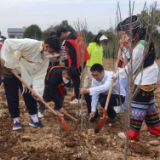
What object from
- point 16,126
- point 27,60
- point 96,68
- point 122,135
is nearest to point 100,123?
point 122,135

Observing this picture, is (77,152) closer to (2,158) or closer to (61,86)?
(2,158)

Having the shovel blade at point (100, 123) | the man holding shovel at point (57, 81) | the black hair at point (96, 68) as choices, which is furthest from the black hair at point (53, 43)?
the shovel blade at point (100, 123)

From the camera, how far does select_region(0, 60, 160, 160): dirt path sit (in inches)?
106

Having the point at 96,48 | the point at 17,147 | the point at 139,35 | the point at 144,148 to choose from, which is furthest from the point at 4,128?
the point at 96,48

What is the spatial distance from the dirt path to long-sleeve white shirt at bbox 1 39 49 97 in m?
0.65

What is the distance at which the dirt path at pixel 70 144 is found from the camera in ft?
8.85

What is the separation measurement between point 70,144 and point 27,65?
128 cm

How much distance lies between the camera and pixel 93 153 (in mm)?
2760

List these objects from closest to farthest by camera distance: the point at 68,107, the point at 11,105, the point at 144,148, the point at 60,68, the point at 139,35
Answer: the point at 139,35 → the point at 144,148 → the point at 11,105 → the point at 60,68 → the point at 68,107

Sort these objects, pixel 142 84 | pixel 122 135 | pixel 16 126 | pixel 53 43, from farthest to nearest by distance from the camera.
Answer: pixel 16 126 → pixel 122 135 → pixel 53 43 → pixel 142 84

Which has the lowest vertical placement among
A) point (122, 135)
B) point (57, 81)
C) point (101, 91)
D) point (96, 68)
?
point (122, 135)

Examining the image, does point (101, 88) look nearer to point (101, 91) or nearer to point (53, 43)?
point (101, 91)

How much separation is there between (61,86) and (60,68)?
30 centimetres

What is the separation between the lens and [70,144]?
115 inches
